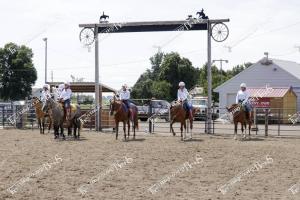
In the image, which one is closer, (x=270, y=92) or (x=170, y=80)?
(x=270, y=92)

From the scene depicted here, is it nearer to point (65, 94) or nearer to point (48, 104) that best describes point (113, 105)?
point (65, 94)

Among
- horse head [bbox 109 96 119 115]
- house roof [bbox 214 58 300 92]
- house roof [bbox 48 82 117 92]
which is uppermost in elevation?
house roof [bbox 214 58 300 92]

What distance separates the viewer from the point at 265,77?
47.3 metres

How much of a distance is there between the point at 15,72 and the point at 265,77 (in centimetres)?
2210

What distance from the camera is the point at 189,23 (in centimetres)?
2575

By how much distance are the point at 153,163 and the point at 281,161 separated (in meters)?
3.18

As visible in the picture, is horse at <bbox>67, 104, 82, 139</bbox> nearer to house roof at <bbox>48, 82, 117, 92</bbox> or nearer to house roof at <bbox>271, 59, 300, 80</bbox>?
house roof at <bbox>48, 82, 117, 92</bbox>

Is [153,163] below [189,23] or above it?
below

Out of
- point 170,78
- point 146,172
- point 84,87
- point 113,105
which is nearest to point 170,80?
point 170,78

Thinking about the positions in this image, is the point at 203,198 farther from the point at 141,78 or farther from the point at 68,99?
the point at 141,78

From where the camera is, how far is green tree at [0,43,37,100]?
50.7 meters

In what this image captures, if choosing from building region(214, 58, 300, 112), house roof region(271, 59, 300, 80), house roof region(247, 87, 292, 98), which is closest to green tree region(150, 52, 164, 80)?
house roof region(271, 59, 300, 80)

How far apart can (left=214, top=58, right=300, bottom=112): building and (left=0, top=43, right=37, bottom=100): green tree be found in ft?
57.6

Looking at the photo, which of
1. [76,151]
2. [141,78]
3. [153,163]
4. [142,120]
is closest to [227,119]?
[142,120]
